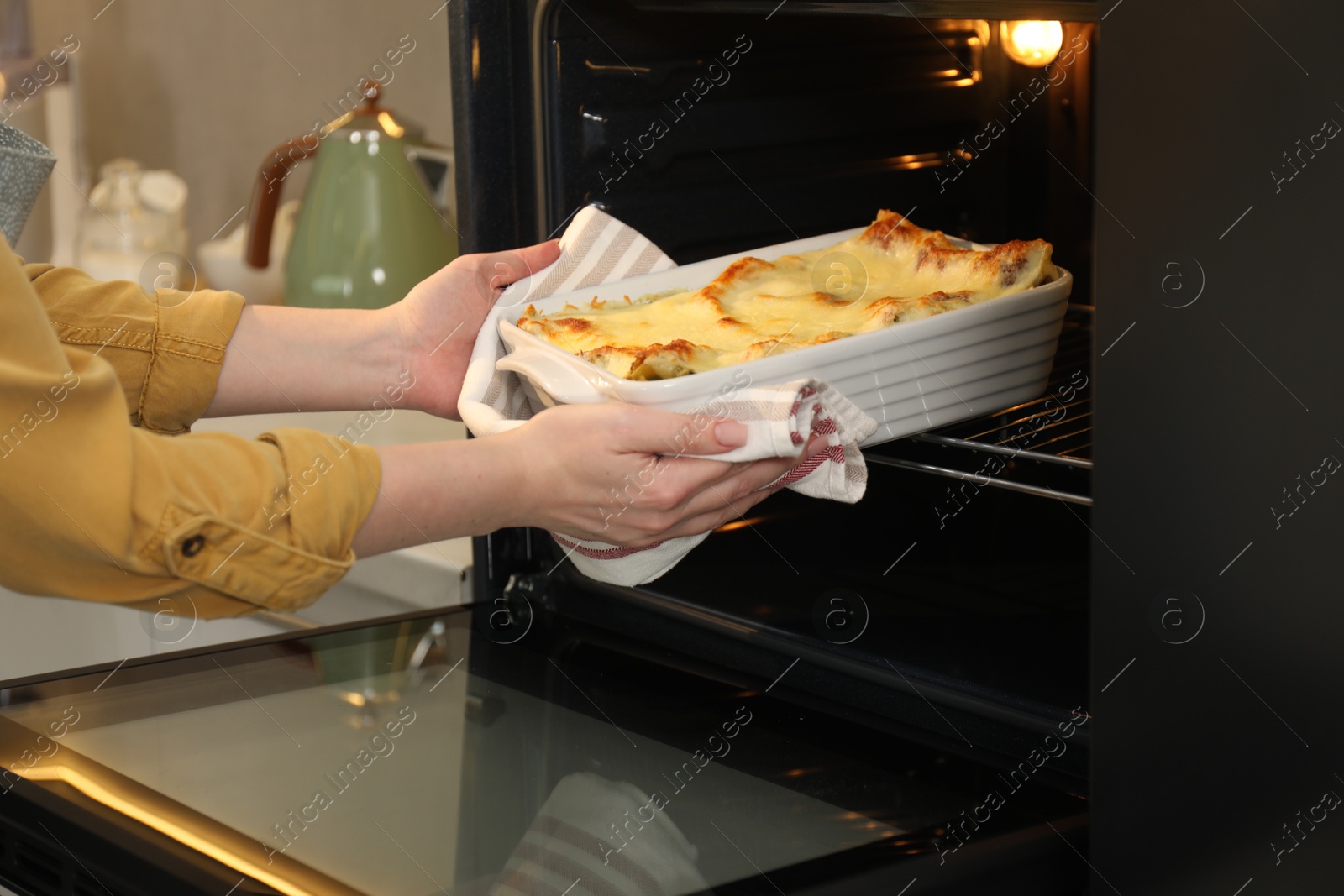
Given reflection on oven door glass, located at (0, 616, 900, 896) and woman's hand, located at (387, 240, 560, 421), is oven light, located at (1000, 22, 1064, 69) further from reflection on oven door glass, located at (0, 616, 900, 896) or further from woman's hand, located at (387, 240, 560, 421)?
reflection on oven door glass, located at (0, 616, 900, 896)

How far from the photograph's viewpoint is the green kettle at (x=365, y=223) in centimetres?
149

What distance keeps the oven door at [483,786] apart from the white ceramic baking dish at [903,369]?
0.20 m

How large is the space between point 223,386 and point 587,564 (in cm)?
36

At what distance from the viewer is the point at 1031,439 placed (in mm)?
988

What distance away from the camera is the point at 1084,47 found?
1.02 meters

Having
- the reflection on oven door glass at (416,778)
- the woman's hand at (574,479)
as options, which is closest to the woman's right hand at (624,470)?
the woman's hand at (574,479)

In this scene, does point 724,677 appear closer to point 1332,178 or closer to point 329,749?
point 329,749

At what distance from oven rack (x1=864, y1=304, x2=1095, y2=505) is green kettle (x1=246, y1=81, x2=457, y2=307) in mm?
706

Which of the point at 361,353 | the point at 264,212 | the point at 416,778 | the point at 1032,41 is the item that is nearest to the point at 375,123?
the point at 264,212

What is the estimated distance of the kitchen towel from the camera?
0.65m

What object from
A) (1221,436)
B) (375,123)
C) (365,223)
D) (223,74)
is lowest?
(1221,436)

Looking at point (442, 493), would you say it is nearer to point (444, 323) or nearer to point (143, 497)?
point (143, 497)

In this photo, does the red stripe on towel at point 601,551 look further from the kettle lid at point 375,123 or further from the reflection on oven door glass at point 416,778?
the kettle lid at point 375,123

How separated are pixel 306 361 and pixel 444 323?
0.11m
